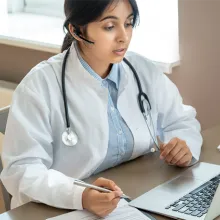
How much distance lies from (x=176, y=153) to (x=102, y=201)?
36cm

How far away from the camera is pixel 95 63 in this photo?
168cm

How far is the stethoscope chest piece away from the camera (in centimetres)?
158

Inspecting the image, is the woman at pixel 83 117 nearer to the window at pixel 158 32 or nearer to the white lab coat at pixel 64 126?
the white lab coat at pixel 64 126

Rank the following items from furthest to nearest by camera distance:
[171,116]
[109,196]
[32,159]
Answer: [171,116]
[32,159]
[109,196]

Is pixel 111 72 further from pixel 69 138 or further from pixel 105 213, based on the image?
pixel 105 213

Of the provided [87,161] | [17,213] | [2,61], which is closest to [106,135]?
[87,161]

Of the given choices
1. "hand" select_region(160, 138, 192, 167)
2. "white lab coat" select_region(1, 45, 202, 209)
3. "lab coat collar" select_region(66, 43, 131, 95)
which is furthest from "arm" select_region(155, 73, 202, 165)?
"lab coat collar" select_region(66, 43, 131, 95)

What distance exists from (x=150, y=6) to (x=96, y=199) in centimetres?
139

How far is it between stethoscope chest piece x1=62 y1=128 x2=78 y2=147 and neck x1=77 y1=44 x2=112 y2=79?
8.4 inches

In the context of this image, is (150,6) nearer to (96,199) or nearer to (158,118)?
(158,118)

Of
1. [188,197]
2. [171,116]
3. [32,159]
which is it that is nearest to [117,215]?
[188,197]

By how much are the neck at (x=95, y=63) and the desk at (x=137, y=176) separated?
28 cm

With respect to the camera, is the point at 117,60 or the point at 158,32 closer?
the point at 117,60

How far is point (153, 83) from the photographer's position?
178 centimetres
